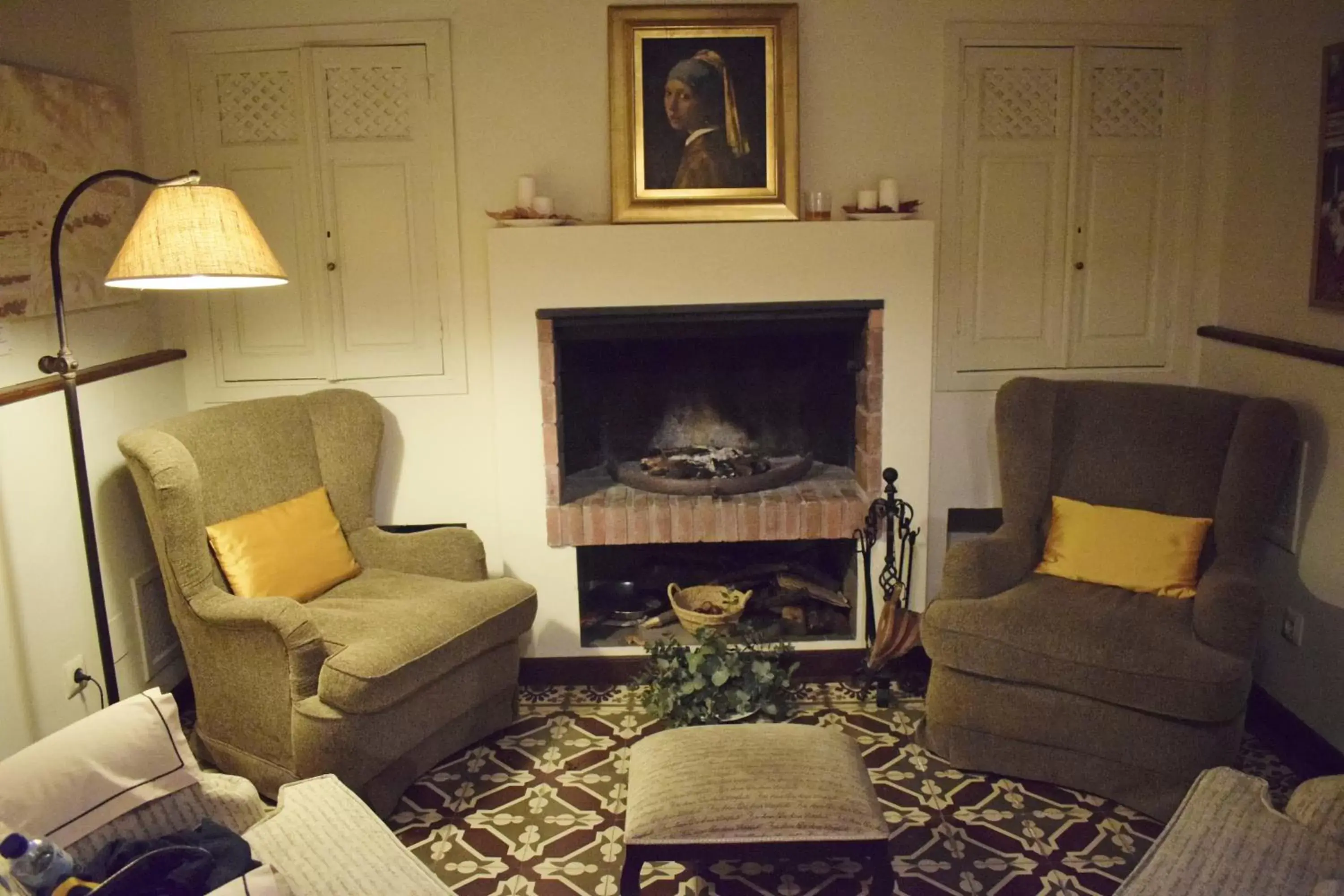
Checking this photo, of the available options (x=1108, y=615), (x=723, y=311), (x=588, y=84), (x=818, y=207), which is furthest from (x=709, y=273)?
(x=1108, y=615)

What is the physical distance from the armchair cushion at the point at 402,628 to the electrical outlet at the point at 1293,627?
89.8 inches

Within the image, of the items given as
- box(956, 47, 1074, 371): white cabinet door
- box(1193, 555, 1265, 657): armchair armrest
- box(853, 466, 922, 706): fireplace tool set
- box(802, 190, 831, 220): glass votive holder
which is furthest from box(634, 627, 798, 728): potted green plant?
box(802, 190, 831, 220): glass votive holder

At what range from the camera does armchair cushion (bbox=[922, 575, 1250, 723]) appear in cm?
262

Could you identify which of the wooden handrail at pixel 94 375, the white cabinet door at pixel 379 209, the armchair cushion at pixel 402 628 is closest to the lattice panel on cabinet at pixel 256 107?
the white cabinet door at pixel 379 209

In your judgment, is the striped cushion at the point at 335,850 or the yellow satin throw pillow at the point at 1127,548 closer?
the striped cushion at the point at 335,850

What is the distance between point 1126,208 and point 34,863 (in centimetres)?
362

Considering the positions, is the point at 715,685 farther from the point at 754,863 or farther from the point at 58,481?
the point at 58,481

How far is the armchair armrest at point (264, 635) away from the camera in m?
2.71

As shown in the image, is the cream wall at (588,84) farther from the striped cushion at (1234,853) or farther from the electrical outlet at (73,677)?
the striped cushion at (1234,853)

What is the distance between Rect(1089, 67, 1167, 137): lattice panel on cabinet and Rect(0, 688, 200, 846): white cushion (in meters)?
3.34

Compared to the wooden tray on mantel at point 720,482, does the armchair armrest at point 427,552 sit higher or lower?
lower

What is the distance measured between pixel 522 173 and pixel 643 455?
1.14 meters

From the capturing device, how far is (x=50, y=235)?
9.37 ft

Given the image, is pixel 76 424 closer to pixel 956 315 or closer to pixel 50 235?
pixel 50 235
